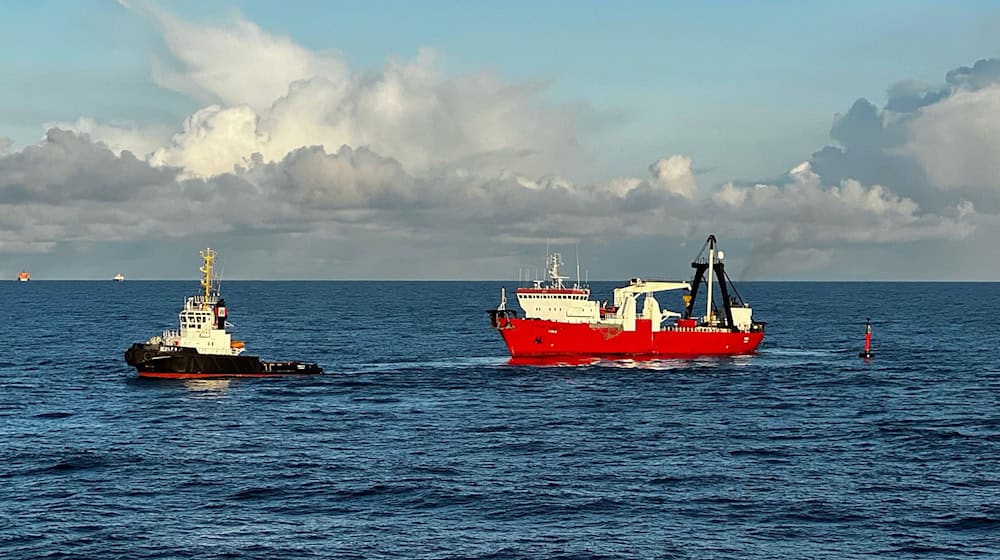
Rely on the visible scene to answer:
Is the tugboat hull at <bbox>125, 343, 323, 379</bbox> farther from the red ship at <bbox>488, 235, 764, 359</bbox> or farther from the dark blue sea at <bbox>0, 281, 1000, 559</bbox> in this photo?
the red ship at <bbox>488, 235, 764, 359</bbox>

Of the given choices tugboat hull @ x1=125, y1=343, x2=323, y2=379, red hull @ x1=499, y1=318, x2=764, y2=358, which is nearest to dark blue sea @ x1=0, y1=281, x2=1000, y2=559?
tugboat hull @ x1=125, y1=343, x2=323, y2=379

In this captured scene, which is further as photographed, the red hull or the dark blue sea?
the red hull

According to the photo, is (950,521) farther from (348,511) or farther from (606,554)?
(348,511)

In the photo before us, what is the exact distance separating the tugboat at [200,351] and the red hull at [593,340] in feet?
111

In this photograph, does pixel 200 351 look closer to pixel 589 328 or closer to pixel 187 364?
pixel 187 364

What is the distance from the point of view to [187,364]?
101750 millimetres

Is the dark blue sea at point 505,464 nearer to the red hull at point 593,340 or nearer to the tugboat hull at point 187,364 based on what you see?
the tugboat hull at point 187,364

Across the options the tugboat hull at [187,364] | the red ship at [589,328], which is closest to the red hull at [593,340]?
the red ship at [589,328]

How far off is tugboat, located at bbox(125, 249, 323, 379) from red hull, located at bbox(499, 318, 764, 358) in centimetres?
3387

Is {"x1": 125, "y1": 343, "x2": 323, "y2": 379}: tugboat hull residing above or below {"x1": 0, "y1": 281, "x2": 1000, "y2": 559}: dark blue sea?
above

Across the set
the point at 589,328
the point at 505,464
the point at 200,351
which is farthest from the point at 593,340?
the point at 505,464

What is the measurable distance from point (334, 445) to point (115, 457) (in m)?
14.4

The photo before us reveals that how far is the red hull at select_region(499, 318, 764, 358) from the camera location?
126 metres

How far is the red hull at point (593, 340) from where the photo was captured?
126 meters
